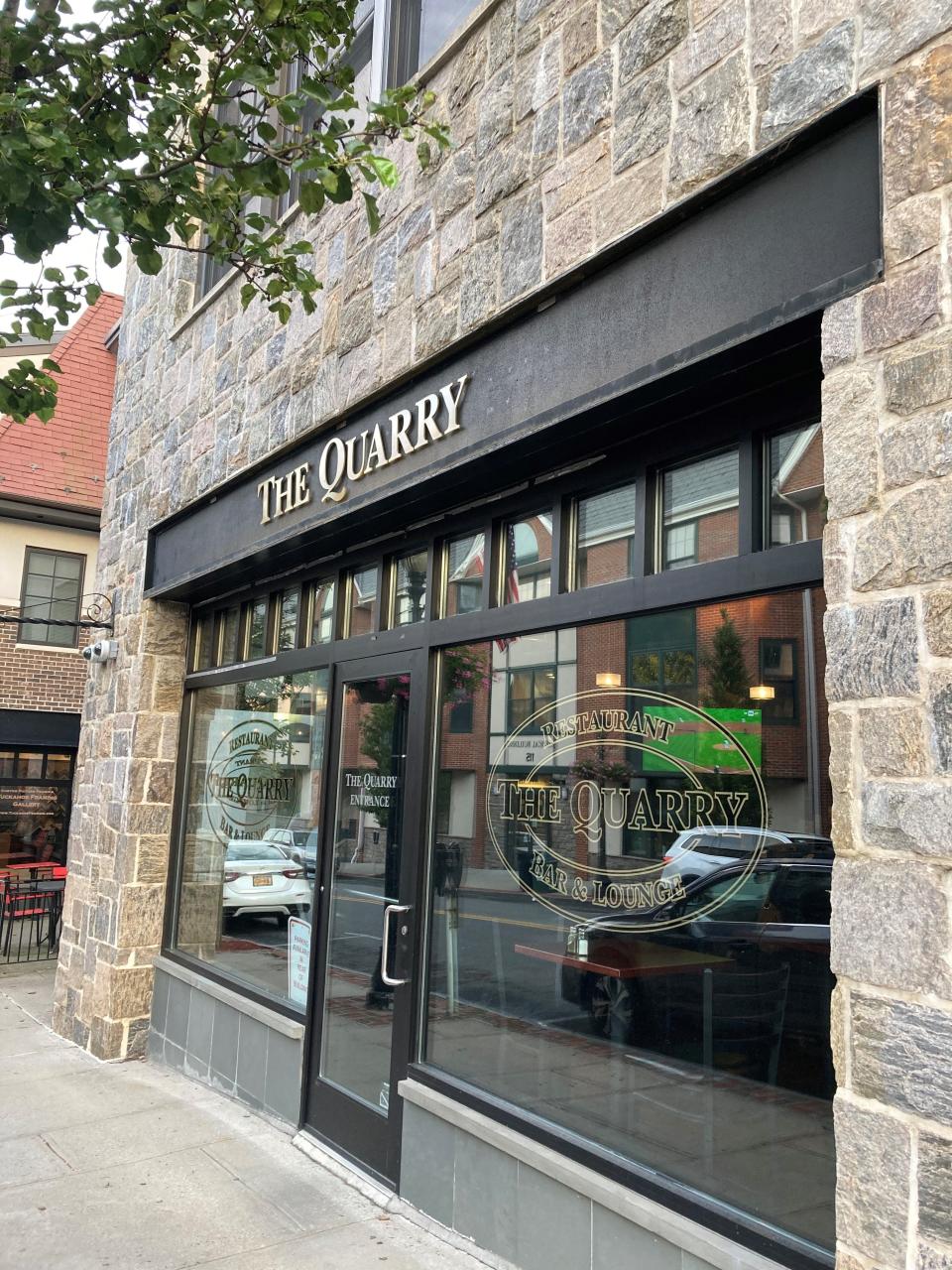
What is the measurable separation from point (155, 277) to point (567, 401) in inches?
→ 228

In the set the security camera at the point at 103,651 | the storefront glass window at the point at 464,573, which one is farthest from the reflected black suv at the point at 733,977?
the security camera at the point at 103,651

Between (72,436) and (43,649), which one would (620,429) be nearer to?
(43,649)

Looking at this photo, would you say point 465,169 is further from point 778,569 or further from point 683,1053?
point 683,1053

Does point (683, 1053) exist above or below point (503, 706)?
below

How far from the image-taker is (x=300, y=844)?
599cm

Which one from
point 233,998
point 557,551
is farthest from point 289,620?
point 557,551

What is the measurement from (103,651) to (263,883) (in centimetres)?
273

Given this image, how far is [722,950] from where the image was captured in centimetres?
339

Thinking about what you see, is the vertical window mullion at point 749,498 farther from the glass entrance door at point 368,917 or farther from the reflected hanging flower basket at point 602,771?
the glass entrance door at point 368,917

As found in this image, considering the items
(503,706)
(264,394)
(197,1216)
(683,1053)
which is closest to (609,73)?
(503,706)

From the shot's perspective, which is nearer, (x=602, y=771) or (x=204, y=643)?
(x=602, y=771)

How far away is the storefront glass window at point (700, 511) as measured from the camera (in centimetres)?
358

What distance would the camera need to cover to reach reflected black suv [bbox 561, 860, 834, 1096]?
3117mm

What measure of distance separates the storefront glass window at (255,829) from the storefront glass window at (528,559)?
176 cm
